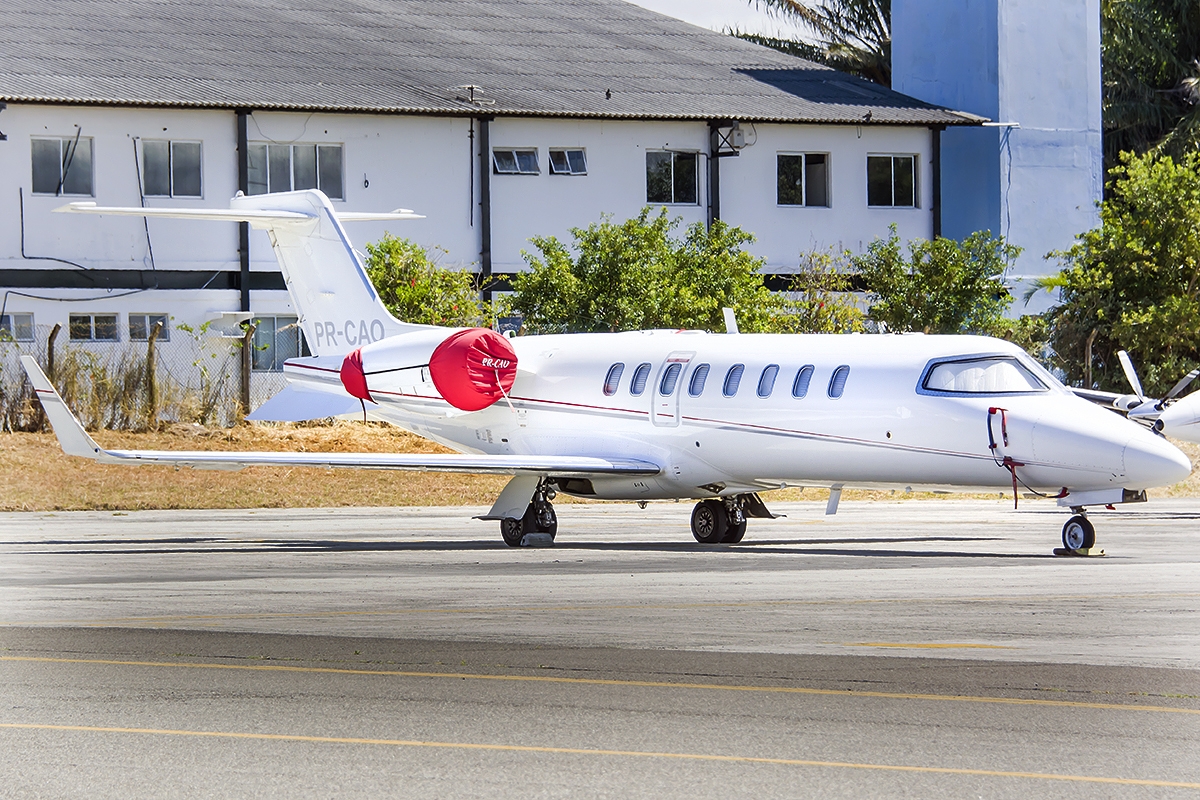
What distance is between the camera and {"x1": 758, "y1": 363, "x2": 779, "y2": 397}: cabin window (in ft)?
66.4

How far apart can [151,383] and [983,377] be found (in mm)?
21835

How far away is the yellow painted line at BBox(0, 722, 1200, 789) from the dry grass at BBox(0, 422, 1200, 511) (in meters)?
18.8

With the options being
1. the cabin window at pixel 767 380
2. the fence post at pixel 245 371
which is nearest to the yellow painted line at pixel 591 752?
the cabin window at pixel 767 380

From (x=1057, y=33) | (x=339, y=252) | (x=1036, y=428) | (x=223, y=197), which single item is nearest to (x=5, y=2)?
(x=223, y=197)

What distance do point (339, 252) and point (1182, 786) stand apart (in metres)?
19.1

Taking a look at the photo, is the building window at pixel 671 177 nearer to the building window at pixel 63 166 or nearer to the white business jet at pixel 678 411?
the building window at pixel 63 166

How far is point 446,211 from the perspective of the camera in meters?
41.0

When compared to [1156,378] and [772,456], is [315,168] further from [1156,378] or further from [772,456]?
[772,456]

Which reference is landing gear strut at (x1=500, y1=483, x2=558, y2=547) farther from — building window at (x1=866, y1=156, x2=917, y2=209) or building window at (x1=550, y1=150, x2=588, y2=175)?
building window at (x1=866, y1=156, x2=917, y2=209)

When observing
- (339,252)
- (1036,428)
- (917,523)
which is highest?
(339,252)

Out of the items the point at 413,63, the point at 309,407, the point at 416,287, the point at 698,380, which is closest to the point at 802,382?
the point at 698,380

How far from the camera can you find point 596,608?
540 inches

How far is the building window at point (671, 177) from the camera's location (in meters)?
43.1

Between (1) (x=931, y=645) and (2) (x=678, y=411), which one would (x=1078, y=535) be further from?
(1) (x=931, y=645)
